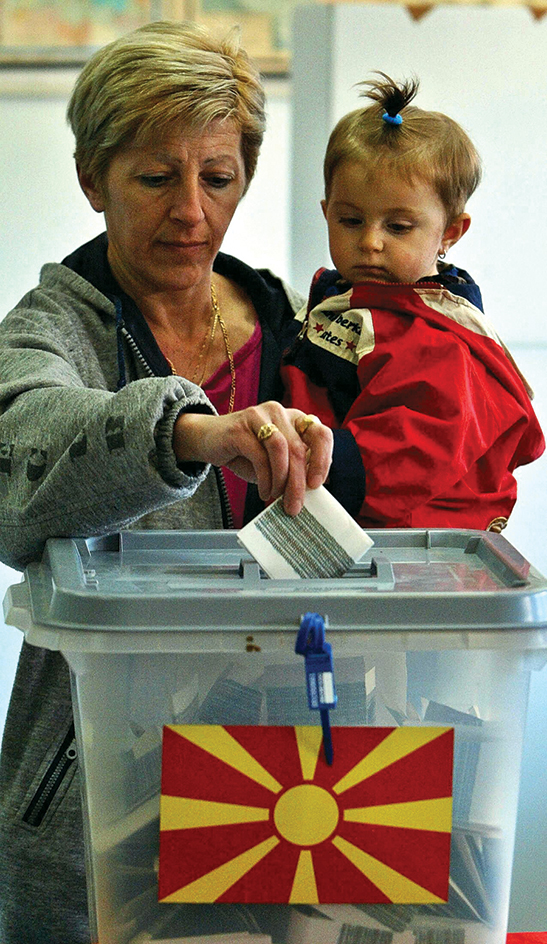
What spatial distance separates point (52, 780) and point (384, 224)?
33.2 inches

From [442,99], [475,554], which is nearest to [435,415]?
[475,554]

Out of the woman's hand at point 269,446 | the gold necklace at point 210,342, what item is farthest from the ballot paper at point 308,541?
the gold necklace at point 210,342

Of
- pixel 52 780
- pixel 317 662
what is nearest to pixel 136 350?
pixel 52 780

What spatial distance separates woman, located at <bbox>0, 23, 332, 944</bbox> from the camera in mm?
1445

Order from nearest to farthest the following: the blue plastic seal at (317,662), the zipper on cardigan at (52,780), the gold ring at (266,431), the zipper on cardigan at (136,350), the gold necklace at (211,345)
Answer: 1. the blue plastic seal at (317,662)
2. the gold ring at (266,431)
3. the zipper on cardigan at (52,780)
4. the zipper on cardigan at (136,350)
5. the gold necklace at (211,345)

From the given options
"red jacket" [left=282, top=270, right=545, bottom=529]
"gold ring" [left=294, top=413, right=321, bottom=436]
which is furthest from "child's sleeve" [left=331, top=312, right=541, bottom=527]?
"gold ring" [left=294, top=413, right=321, bottom=436]

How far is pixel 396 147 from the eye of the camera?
1609 mm

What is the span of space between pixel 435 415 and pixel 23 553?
1.88 feet

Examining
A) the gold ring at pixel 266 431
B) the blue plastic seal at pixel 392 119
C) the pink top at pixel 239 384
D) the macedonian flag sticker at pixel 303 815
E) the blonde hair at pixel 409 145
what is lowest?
the macedonian flag sticker at pixel 303 815

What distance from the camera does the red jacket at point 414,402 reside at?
147cm

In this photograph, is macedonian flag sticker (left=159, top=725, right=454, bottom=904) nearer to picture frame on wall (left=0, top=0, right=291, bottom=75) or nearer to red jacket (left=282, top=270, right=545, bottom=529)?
red jacket (left=282, top=270, right=545, bottom=529)

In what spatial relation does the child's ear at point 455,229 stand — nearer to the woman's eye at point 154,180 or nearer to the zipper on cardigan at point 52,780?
the woman's eye at point 154,180

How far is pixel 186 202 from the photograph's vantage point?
4.99ft

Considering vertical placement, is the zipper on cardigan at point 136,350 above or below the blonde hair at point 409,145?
below
